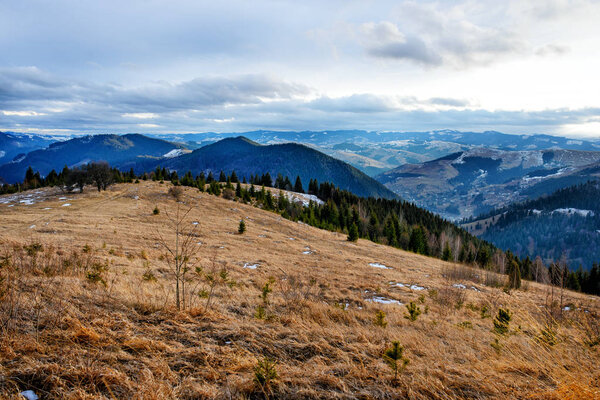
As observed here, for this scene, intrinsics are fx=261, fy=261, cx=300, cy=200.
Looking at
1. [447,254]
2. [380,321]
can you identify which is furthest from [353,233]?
[380,321]

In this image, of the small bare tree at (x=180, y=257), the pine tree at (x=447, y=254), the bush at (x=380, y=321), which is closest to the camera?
the small bare tree at (x=180, y=257)

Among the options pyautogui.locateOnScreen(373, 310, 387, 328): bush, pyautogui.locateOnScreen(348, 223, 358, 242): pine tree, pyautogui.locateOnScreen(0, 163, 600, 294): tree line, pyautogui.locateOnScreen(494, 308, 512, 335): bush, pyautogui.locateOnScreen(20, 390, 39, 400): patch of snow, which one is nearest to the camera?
pyautogui.locateOnScreen(20, 390, 39, 400): patch of snow

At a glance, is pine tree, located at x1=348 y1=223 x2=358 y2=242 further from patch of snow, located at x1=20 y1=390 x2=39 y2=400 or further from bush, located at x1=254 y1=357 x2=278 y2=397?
patch of snow, located at x1=20 y1=390 x2=39 y2=400

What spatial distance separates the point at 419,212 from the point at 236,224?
251 feet

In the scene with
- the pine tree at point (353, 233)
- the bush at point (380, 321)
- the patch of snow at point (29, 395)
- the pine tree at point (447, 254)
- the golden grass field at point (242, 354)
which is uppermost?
the patch of snow at point (29, 395)

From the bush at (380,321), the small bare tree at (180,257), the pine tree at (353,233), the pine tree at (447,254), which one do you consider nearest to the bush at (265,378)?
the small bare tree at (180,257)

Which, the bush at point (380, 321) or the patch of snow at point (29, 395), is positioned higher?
the patch of snow at point (29, 395)

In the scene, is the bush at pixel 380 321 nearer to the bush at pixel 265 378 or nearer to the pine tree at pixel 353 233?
the bush at pixel 265 378

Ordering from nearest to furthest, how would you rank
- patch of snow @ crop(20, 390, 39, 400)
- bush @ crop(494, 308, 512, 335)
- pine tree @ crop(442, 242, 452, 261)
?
patch of snow @ crop(20, 390, 39, 400)
bush @ crop(494, 308, 512, 335)
pine tree @ crop(442, 242, 452, 261)

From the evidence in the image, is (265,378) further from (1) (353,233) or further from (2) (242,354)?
(1) (353,233)

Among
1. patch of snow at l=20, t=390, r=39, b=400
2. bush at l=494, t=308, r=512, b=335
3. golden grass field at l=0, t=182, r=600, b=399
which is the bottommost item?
bush at l=494, t=308, r=512, b=335

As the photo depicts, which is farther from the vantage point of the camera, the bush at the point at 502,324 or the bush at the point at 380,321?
the bush at the point at 502,324

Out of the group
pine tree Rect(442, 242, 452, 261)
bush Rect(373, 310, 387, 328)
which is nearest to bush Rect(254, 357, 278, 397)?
bush Rect(373, 310, 387, 328)

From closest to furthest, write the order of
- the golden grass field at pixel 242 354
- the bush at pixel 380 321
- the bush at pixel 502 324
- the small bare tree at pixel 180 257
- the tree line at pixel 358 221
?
the golden grass field at pixel 242 354, the small bare tree at pixel 180 257, the bush at pixel 380 321, the bush at pixel 502 324, the tree line at pixel 358 221
